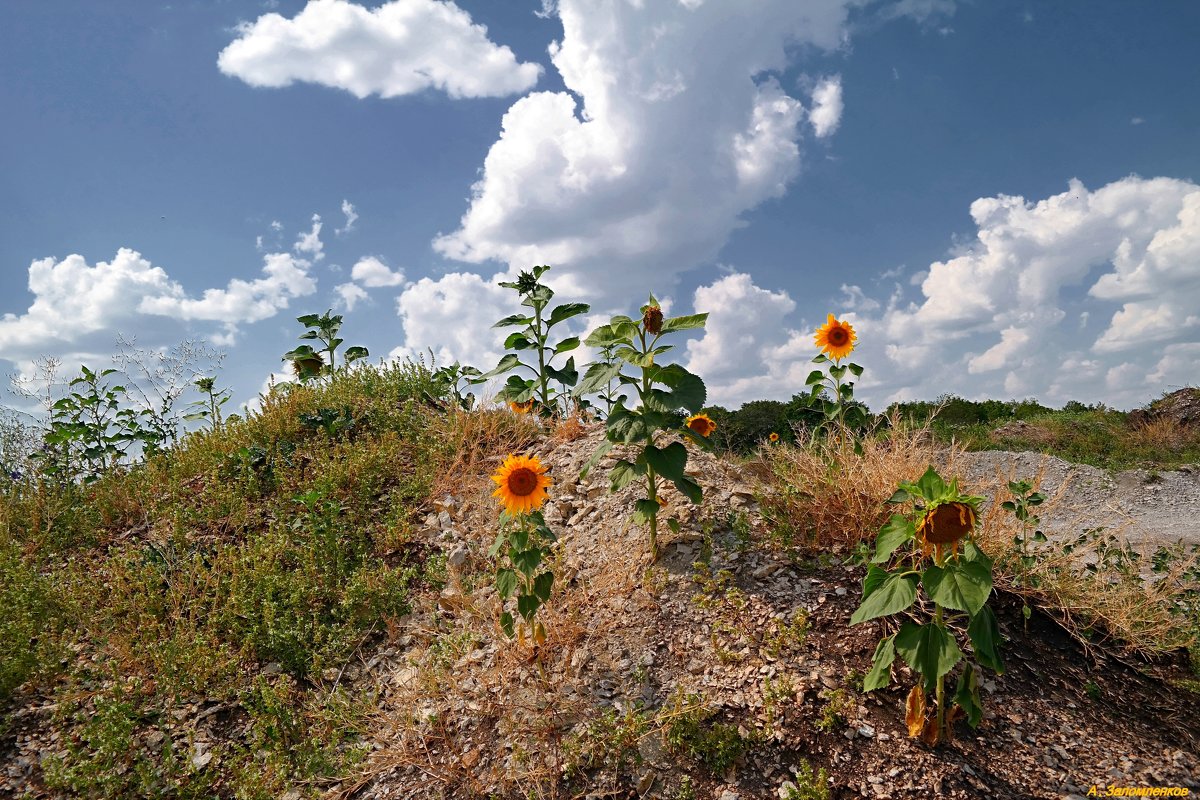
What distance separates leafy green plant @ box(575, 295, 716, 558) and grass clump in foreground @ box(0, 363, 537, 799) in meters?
1.78

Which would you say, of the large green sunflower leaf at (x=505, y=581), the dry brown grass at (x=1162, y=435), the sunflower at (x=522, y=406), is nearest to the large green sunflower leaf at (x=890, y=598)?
the large green sunflower leaf at (x=505, y=581)

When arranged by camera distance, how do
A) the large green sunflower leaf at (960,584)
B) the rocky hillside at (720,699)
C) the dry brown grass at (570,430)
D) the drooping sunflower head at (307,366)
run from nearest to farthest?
the large green sunflower leaf at (960,584), the rocky hillside at (720,699), the dry brown grass at (570,430), the drooping sunflower head at (307,366)

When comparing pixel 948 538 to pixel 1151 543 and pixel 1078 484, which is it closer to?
pixel 1151 543

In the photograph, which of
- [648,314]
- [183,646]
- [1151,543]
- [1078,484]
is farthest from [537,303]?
[1078,484]

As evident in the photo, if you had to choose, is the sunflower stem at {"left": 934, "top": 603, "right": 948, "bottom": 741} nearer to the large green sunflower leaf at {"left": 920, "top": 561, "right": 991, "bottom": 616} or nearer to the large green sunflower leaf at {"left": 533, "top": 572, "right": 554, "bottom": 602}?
the large green sunflower leaf at {"left": 920, "top": 561, "right": 991, "bottom": 616}

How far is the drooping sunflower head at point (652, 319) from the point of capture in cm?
374

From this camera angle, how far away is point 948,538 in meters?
2.61

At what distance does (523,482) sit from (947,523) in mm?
1960

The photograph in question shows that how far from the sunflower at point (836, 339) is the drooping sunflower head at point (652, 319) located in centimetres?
204

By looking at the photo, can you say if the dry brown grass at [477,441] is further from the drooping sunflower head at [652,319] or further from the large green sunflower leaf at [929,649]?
Result: the large green sunflower leaf at [929,649]

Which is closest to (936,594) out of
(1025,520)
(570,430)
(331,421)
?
(1025,520)

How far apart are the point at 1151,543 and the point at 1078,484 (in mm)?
5545

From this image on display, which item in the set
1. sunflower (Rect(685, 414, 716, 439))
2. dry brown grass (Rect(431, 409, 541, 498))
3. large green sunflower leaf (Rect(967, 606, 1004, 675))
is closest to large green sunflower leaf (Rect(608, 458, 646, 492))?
sunflower (Rect(685, 414, 716, 439))

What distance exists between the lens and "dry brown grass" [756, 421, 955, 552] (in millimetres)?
3977
